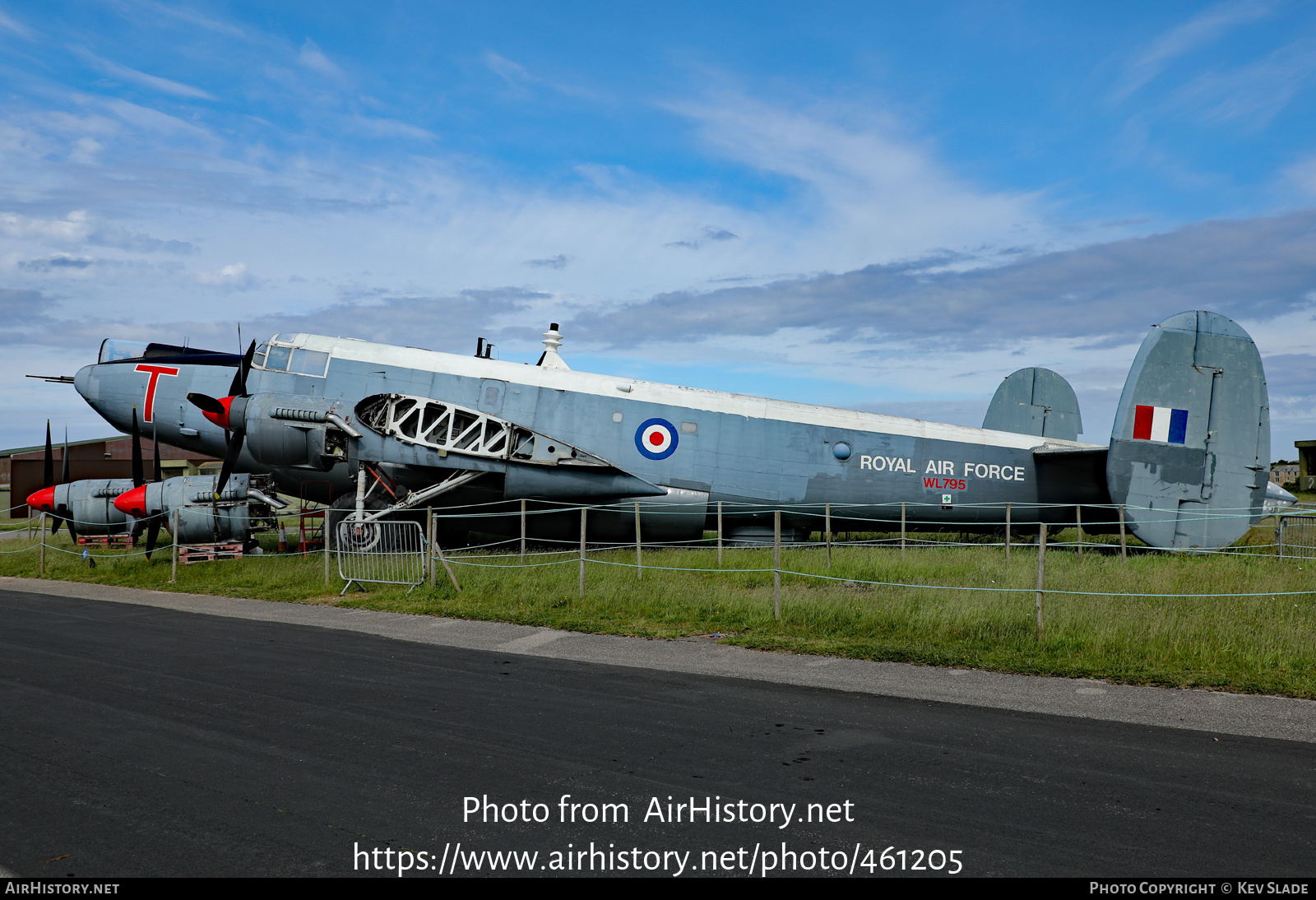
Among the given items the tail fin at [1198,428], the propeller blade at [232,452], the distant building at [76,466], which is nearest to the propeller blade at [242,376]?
the propeller blade at [232,452]

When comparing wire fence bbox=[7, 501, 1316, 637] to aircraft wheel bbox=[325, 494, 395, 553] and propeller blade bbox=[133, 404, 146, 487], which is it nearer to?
aircraft wheel bbox=[325, 494, 395, 553]

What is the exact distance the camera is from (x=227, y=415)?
19.8m

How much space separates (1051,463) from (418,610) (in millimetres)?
16245

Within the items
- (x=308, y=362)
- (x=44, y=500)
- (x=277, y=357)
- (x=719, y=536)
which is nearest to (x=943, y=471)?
(x=719, y=536)

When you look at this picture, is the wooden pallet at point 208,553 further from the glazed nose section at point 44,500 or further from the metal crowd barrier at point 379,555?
the glazed nose section at point 44,500

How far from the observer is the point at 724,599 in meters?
13.3

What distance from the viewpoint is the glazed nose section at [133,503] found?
20828 mm

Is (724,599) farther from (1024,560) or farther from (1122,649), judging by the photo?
(1024,560)

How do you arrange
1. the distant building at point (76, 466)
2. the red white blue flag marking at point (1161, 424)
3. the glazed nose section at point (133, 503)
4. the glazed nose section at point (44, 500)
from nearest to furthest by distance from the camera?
the red white blue flag marking at point (1161, 424)
the glazed nose section at point (133, 503)
the glazed nose section at point (44, 500)
the distant building at point (76, 466)

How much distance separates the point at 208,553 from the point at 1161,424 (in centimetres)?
2290

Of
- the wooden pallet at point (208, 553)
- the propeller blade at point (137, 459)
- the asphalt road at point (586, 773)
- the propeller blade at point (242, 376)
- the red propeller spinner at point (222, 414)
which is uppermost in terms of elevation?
the propeller blade at point (242, 376)

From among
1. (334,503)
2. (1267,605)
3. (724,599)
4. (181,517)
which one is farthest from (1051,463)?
(181,517)

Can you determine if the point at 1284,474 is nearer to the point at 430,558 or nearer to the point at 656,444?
the point at 656,444

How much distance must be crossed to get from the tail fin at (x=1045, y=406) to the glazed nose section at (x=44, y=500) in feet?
91.1
